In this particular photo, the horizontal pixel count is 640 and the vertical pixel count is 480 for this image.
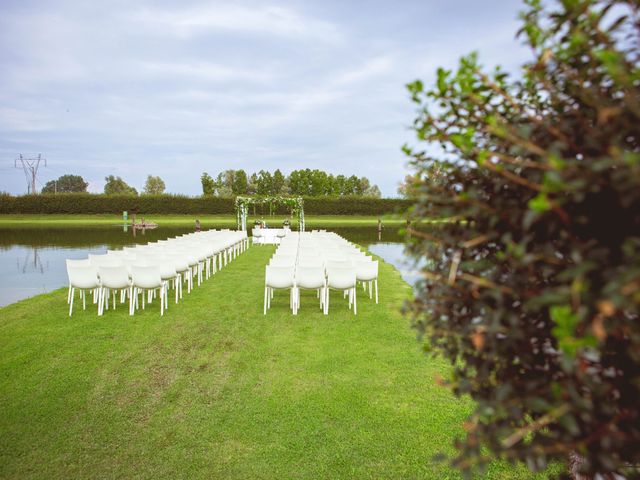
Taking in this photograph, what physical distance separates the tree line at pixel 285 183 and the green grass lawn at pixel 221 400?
73820 mm

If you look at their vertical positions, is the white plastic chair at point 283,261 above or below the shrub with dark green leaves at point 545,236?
below

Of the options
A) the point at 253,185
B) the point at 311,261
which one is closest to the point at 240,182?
the point at 253,185

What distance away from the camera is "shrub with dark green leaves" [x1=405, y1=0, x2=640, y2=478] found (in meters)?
1.08

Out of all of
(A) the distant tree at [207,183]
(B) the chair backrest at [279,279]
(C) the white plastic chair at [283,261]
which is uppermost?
(A) the distant tree at [207,183]

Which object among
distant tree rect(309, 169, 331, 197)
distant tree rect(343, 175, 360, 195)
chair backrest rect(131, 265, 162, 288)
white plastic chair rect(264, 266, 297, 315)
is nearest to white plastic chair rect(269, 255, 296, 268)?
white plastic chair rect(264, 266, 297, 315)

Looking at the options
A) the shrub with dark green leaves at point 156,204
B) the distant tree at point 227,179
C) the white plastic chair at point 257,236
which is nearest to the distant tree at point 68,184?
the distant tree at point 227,179

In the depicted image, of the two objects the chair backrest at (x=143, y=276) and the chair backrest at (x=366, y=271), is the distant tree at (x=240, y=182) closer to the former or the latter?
the chair backrest at (x=366, y=271)

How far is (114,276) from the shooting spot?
824 cm

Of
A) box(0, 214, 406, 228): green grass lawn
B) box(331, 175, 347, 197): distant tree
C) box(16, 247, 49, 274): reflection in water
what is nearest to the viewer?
box(16, 247, 49, 274): reflection in water

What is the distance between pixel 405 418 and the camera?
4.37 m

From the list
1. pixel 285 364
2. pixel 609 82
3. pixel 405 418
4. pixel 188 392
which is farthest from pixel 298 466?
pixel 609 82

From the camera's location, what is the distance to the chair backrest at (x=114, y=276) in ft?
26.9

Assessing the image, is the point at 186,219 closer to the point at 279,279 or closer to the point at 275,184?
the point at 275,184

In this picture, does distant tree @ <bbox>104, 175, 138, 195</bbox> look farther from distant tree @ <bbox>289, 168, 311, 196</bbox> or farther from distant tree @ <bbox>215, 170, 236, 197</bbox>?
distant tree @ <bbox>289, 168, 311, 196</bbox>
